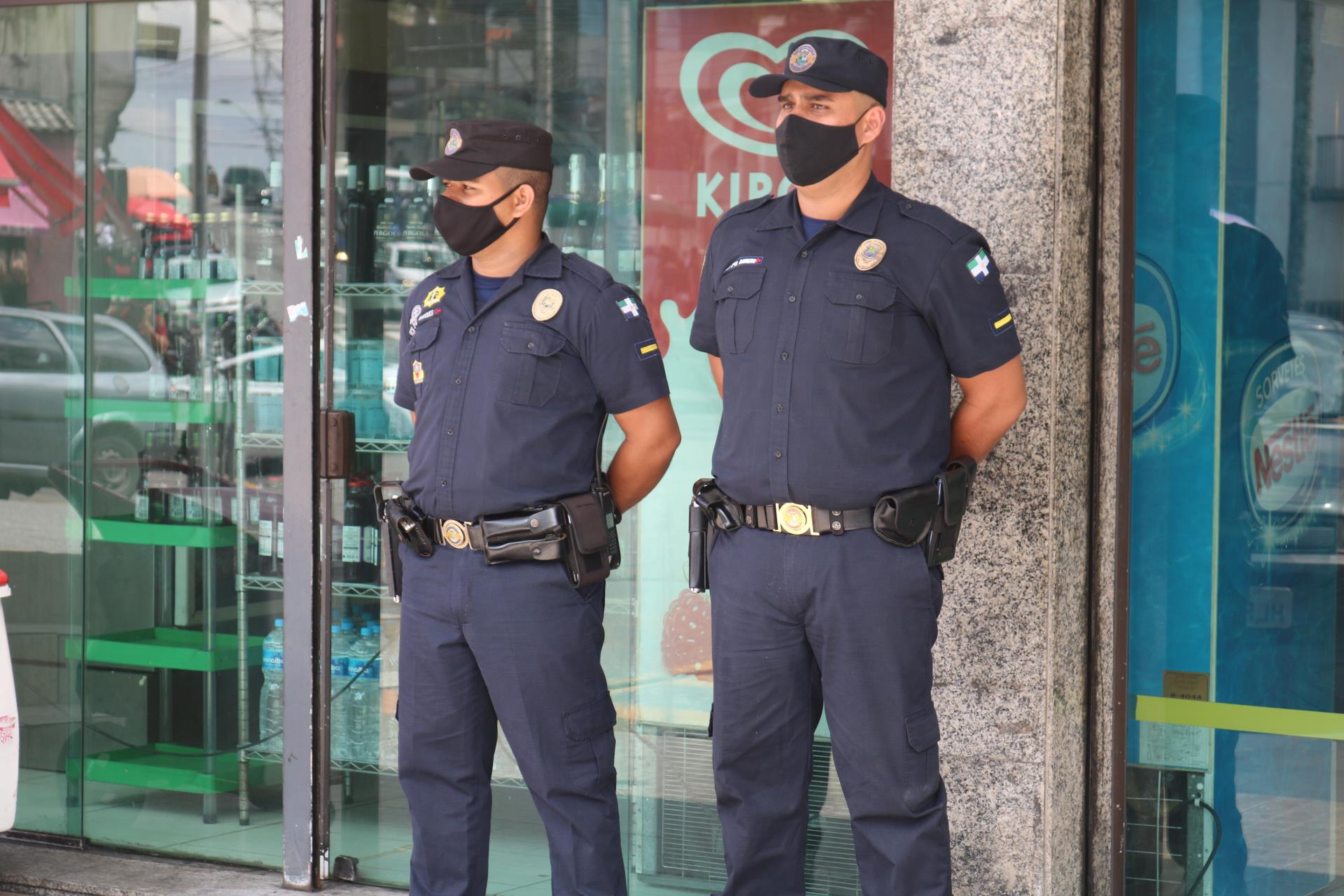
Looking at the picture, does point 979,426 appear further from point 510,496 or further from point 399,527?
point 399,527

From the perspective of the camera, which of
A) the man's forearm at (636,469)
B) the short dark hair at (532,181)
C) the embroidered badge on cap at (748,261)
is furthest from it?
the man's forearm at (636,469)

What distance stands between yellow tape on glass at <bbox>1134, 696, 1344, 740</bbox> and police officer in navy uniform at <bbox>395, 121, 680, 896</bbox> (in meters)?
1.36

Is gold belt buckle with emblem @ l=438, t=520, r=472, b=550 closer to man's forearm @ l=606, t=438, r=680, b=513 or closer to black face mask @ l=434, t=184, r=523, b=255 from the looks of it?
man's forearm @ l=606, t=438, r=680, b=513

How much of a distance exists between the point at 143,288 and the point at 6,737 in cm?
147

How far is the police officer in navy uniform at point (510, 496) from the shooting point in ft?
11.1

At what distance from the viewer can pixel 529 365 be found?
3.40m

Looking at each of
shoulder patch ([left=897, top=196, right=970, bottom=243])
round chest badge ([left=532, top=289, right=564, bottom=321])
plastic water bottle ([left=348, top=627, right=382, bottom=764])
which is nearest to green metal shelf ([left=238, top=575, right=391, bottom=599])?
plastic water bottle ([left=348, top=627, right=382, bottom=764])

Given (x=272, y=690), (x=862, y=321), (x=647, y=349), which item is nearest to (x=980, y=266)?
(x=862, y=321)

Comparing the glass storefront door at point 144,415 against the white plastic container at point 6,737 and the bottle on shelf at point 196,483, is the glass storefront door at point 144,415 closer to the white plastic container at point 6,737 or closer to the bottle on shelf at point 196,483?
the bottle on shelf at point 196,483

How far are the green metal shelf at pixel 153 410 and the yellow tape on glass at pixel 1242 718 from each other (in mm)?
2743

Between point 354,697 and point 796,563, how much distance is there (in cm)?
193

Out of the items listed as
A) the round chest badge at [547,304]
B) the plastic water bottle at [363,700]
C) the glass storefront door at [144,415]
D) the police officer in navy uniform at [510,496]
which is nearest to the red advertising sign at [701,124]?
the police officer in navy uniform at [510,496]

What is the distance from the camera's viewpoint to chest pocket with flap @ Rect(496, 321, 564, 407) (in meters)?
3.39

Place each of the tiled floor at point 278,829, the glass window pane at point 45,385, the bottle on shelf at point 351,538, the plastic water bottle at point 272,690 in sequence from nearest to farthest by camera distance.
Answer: the tiled floor at point 278,829
the bottle on shelf at point 351,538
the plastic water bottle at point 272,690
the glass window pane at point 45,385
